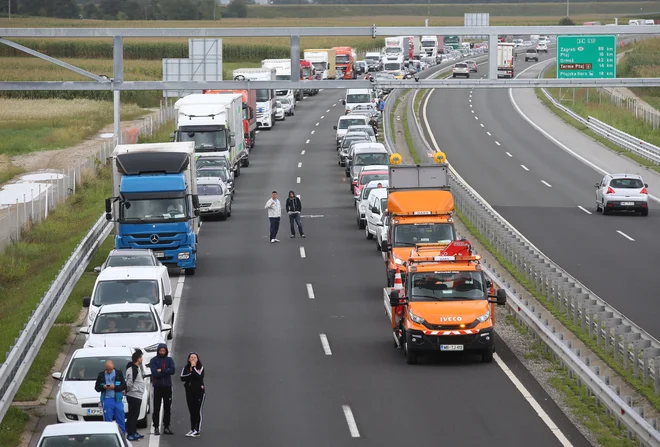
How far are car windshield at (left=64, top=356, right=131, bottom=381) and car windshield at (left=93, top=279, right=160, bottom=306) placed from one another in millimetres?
5775

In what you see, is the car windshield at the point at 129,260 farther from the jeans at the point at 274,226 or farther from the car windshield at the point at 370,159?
the car windshield at the point at 370,159

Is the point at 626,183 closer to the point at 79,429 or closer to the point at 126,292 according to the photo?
the point at 126,292

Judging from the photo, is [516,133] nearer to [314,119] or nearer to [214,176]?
[314,119]

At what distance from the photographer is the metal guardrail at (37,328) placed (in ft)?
61.3

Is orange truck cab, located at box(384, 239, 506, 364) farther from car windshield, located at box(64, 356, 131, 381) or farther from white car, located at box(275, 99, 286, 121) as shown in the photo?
white car, located at box(275, 99, 286, 121)

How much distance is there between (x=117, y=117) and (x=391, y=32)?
43.8 feet

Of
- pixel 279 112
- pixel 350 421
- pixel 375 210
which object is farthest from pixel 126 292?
pixel 279 112

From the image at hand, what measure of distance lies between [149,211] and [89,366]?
14546 mm

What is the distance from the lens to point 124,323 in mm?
22344

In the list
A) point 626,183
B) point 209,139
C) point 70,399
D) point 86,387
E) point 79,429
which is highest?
point 209,139

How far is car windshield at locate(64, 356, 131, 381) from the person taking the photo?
1886 centimetres

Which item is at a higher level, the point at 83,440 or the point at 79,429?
the point at 79,429

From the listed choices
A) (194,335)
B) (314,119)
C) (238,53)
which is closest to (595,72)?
(194,335)

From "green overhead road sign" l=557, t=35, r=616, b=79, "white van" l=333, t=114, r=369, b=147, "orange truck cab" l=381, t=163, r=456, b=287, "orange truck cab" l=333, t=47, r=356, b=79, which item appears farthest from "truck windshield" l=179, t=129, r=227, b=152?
"orange truck cab" l=333, t=47, r=356, b=79
